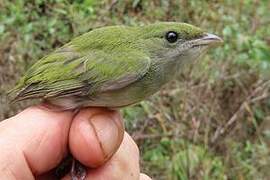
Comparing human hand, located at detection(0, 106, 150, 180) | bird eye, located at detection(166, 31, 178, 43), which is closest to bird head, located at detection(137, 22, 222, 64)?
bird eye, located at detection(166, 31, 178, 43)

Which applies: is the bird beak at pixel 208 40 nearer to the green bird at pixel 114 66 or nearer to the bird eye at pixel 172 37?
the green bird at pixel 114 66

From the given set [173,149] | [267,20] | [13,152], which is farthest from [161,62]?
[267,20]

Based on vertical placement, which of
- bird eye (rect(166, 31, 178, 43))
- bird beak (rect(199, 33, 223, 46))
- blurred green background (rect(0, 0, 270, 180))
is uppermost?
bird eye (rect(166, 31, 178, 43))

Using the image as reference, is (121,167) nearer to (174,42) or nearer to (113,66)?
(113,66)

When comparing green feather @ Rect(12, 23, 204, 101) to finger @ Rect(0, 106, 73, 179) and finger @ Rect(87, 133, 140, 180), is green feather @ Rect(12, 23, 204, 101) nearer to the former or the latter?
finger @ Rect(0, 106, 73, 179)

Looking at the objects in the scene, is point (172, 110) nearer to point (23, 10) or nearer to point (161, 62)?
point (23, 10)
